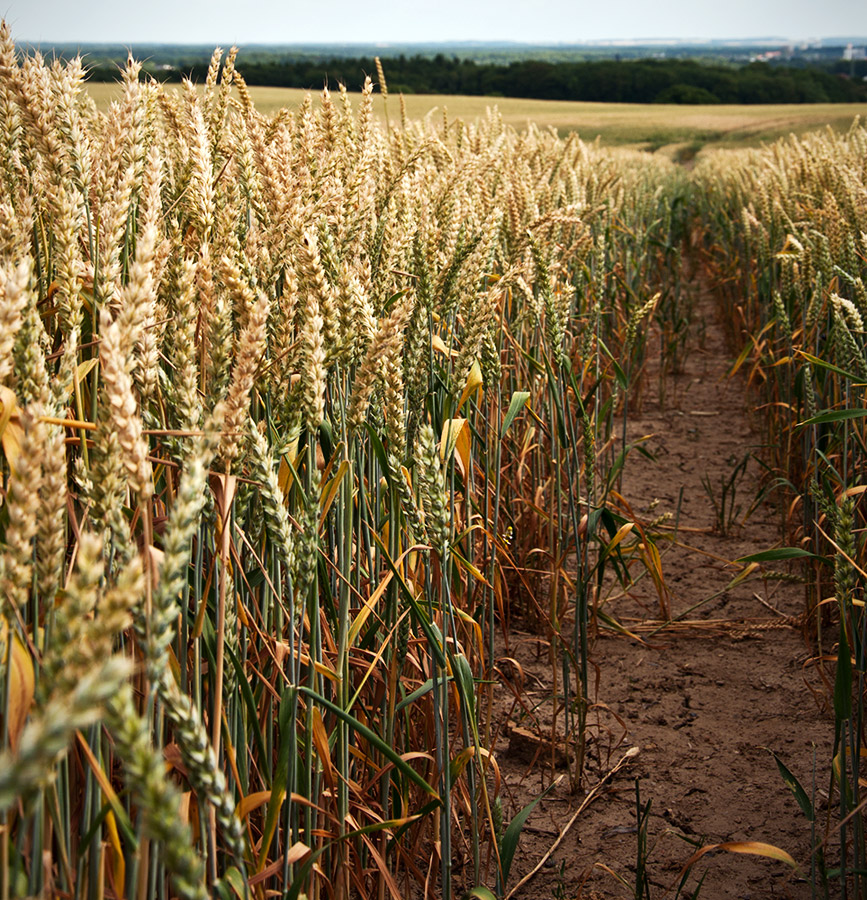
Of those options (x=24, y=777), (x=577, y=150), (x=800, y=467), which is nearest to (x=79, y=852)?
(x=24, y=777)

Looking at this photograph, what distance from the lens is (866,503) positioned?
2.50m

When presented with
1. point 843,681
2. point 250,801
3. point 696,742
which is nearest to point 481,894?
point 250,801

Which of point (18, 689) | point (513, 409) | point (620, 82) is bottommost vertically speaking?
point (18, 689)

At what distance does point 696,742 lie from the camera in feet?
7.11

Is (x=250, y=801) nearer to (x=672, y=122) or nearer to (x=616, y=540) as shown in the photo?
(x=616, y=540)

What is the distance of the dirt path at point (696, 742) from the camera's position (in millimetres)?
1749

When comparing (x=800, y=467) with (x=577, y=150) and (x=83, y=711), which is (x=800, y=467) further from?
(x=83, y=711)

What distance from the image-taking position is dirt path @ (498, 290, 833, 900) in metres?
1.75

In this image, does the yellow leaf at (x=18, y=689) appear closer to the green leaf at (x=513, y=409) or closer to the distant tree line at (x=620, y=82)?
the green leaf at (x=513, y=409)

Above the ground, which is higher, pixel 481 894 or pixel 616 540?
pixel 616 540

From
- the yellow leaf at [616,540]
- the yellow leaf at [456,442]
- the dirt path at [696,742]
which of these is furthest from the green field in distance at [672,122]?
the yellow leaf at [456,442]

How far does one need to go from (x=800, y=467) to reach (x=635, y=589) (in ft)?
3.16

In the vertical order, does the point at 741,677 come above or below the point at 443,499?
below

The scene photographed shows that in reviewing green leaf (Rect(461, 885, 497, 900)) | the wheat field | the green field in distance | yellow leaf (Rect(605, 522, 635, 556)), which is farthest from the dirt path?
the green field in distance
